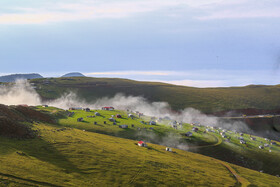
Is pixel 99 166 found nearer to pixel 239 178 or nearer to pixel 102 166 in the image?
pixel 102 166

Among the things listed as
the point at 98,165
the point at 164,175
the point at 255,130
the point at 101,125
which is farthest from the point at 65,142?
the point at 255,130

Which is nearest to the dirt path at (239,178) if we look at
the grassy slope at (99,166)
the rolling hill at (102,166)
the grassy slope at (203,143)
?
the rolling hill at (102,166)

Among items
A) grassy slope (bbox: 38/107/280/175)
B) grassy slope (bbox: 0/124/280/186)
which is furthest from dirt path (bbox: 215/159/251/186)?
grassy slope (bbox: 38/107/280/175)

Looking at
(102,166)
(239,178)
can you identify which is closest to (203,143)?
(239,178)

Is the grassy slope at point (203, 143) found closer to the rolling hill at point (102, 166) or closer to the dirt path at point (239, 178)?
the rolling hill at point (102, 166)

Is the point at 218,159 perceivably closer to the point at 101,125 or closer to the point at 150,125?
the point at 150,125

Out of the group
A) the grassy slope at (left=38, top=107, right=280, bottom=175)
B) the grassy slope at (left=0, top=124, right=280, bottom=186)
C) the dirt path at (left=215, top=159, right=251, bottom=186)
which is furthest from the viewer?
the grassy slope at (left=38, top=107, right=280, bottom=175)

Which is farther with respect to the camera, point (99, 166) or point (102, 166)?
point (102, 166)

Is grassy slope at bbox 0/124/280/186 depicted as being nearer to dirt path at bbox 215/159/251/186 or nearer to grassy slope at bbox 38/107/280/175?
dirt path at bbox 215/159/251/186
